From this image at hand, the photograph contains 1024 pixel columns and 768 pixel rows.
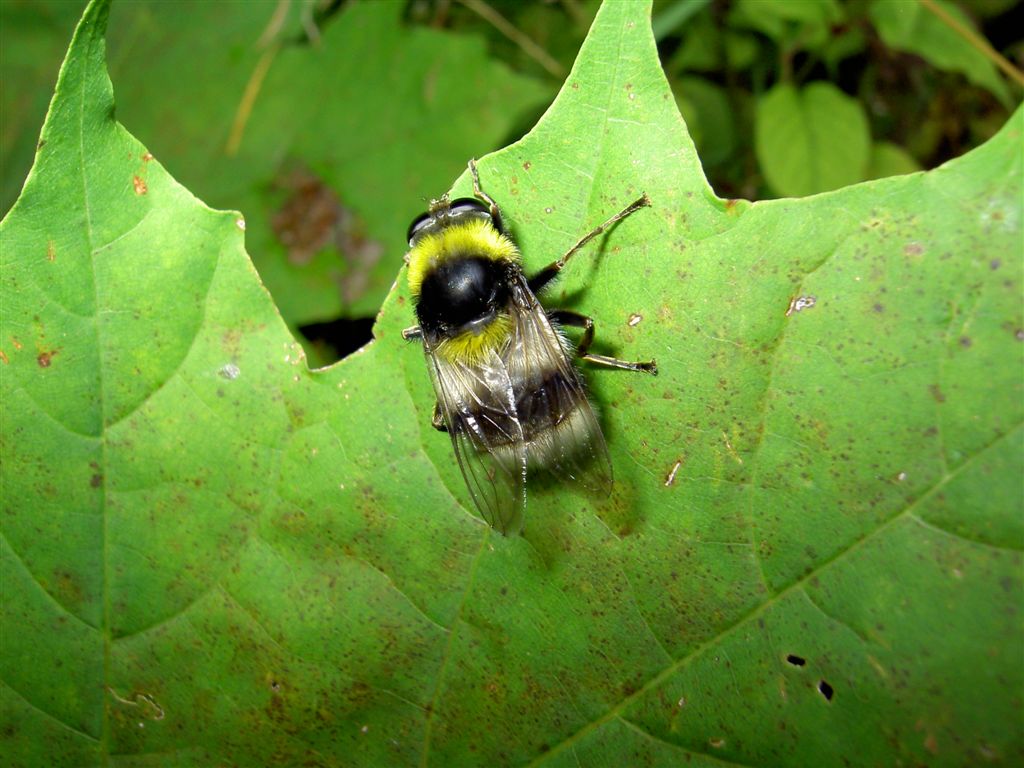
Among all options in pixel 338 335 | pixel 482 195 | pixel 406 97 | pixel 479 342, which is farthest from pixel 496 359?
pixel 406 97

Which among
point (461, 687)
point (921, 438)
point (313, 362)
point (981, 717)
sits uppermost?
point (921, 438)

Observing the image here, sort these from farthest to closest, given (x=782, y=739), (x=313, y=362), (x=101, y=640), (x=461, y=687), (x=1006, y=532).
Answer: (x=313, y=362) → (x=101, y=640) → (x=461, y=687) → (x=782, y=739) → (x=1006, y=532)

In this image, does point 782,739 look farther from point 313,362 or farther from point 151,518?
point 313,362

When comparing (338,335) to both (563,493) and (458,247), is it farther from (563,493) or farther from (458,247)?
(563,493)

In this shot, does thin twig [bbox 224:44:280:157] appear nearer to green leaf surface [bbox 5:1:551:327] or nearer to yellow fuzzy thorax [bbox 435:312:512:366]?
green leaf surface [bbox 5:1:551:327]

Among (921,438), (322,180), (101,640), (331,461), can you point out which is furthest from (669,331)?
(322,180)

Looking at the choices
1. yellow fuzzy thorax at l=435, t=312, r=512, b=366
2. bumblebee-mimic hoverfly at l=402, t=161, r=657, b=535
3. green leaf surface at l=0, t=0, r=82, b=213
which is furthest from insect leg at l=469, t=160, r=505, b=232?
green leaf surface at l=0, t=0, r=82, b=213

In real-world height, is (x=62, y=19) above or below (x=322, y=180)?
above

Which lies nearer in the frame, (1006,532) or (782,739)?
(1006,532)
